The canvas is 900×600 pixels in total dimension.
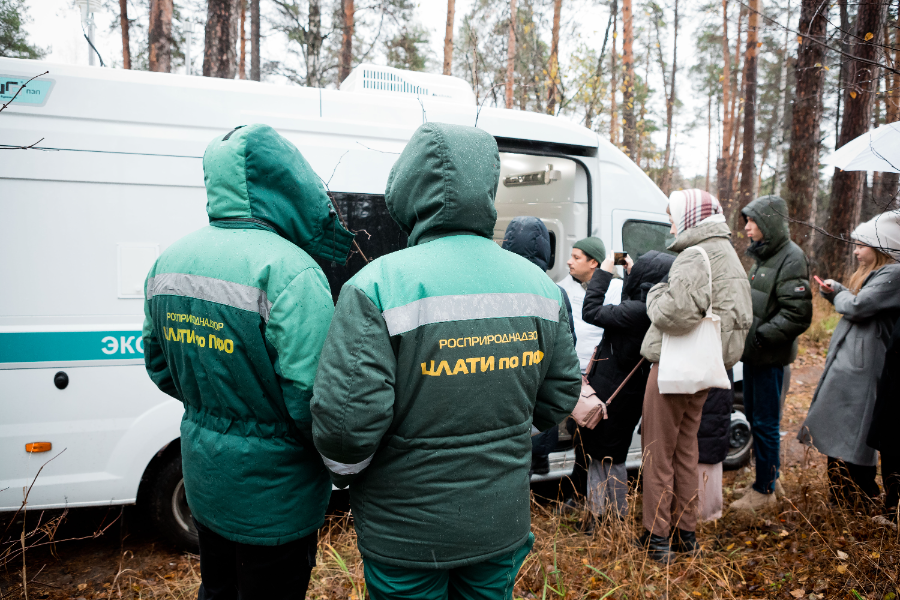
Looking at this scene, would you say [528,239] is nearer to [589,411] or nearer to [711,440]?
[589,411]

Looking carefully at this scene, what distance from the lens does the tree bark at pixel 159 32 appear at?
7.53 m

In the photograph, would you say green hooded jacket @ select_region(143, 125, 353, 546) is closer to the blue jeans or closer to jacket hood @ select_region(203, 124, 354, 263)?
jacket hood @ select_region(203, 124, 354, 263)

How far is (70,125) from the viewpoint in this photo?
116 inches

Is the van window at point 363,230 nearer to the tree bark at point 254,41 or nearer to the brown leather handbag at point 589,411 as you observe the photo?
the brown leather handbag at point 589,411

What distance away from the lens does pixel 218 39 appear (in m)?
6.98

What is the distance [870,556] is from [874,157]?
6.40 ft

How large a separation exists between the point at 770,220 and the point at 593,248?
1.25 meters

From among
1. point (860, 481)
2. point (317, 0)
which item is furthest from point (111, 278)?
point (317, 0)

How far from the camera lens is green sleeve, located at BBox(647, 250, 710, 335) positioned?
2910 mm

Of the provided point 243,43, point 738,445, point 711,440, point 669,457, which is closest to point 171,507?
point 669,457

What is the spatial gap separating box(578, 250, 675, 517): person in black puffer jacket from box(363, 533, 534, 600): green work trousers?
175 centimetres

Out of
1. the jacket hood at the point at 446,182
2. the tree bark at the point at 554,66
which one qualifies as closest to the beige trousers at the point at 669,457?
the jacket hood at the point at 446,182

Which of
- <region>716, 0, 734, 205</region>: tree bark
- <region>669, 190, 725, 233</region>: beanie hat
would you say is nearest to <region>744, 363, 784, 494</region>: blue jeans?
<region>669, 190, 725, 233</region>: beanie hat

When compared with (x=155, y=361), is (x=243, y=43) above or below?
above
